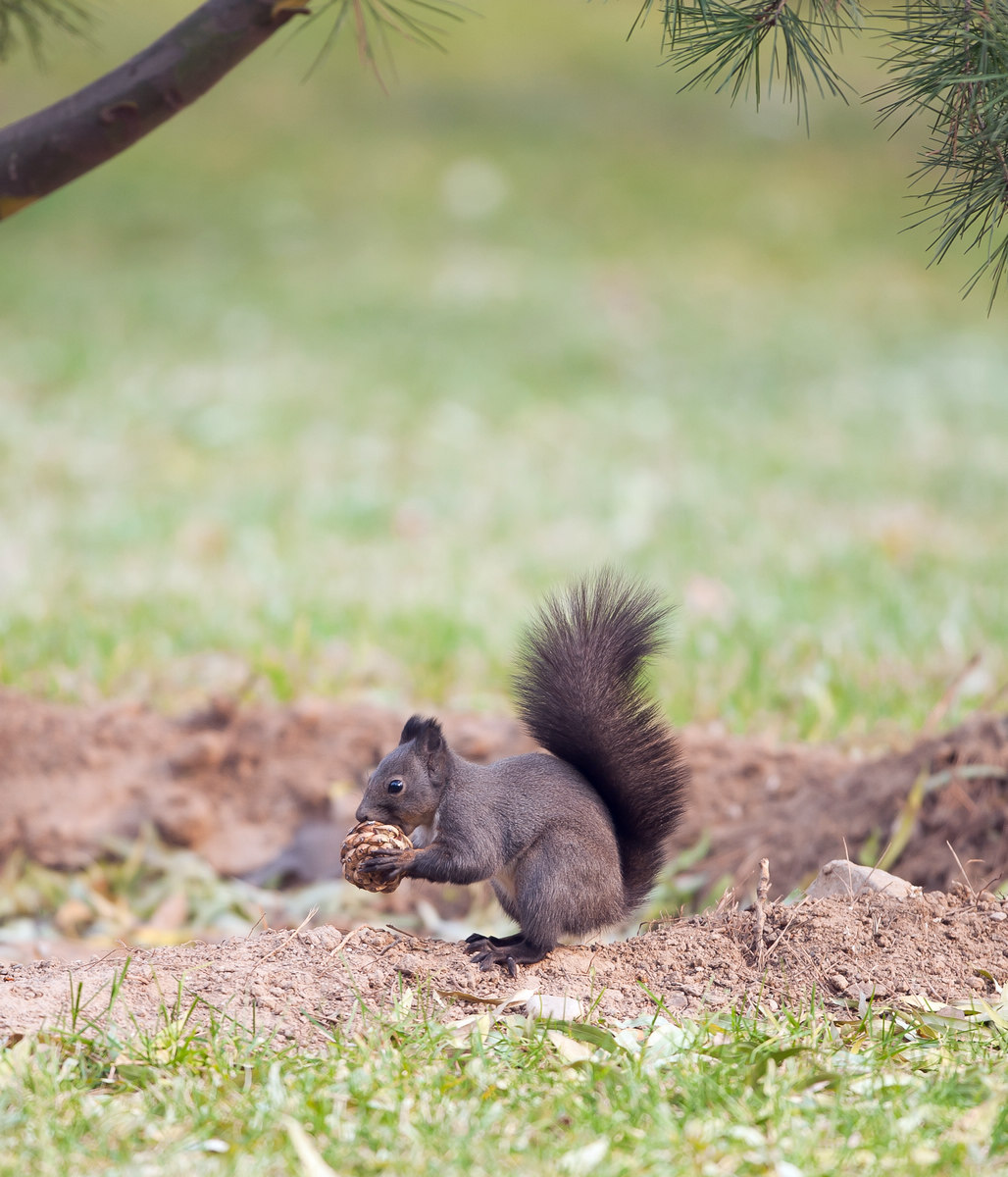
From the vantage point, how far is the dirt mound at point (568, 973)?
1.76m

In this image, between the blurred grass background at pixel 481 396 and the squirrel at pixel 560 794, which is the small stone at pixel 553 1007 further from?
the blurred grass background at pixel 481 396

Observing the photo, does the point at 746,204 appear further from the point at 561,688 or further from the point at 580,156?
the point at 561,688

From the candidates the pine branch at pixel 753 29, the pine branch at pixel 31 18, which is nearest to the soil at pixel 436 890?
the pine branch at pixel 753 29

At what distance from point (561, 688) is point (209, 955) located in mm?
697

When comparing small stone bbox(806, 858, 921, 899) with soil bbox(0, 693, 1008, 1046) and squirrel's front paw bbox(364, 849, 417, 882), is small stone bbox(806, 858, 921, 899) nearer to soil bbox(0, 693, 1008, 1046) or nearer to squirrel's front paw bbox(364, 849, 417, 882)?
soil bbox(0, 693, 1008, 1046)

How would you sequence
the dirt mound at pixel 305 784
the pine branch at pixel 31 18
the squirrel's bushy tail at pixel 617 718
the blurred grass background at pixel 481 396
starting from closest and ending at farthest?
the squirrel's bushy tail at pixel 617 718 → the pine branch at pixel 31 18 → the dirt mound at pixel 305 784 → the blurred grass background at pixel 481 396

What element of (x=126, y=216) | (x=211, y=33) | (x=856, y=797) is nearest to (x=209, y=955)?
(x=211, y=33)

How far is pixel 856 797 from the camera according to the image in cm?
299

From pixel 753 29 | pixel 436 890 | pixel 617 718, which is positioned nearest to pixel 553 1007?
pixel 617 718

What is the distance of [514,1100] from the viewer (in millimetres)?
1533

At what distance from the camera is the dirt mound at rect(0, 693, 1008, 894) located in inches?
114

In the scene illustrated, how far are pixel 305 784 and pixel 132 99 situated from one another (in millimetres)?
1754

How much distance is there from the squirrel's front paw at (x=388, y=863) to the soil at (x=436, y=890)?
0.14 meters

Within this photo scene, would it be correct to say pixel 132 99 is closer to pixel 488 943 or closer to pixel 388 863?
pixel 388 863
